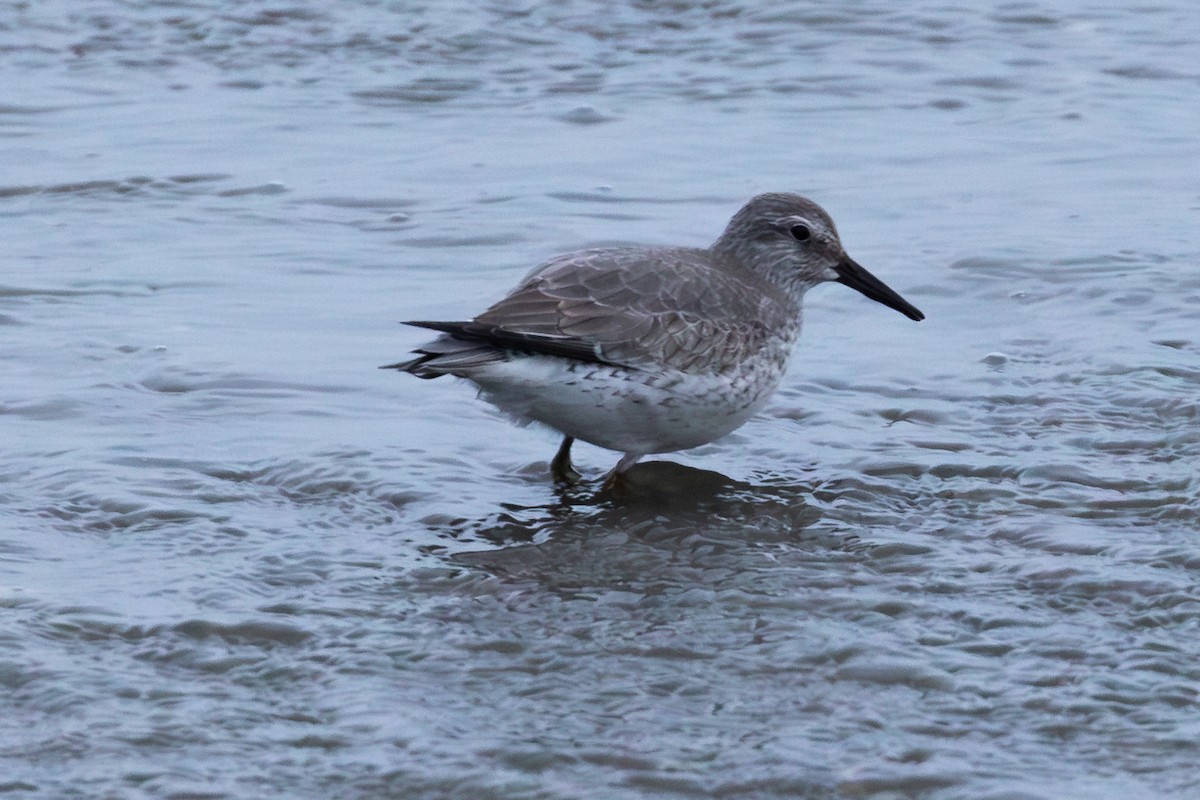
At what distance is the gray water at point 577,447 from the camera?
4.77 m

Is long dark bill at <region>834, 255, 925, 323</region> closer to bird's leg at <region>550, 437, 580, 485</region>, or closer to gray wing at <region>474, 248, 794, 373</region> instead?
gray wing at <region>474, 248, 794, 373</region>

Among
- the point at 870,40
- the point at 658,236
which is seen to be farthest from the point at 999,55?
the point at 658,236

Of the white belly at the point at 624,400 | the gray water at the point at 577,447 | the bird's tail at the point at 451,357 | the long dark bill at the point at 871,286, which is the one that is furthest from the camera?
the long dark bill at the point at 871,286

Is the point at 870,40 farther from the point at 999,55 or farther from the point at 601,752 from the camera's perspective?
the point at 601,752

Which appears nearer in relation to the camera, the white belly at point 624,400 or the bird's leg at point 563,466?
the white belly at point 624,400

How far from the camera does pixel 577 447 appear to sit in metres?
7.53

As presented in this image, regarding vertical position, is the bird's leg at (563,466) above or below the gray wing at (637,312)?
below

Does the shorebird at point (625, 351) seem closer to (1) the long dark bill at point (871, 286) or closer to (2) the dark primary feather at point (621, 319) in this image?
(2) the dark primary feather at point (621, 319)

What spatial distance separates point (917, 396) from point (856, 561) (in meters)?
1.83

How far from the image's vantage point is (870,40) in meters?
13.5

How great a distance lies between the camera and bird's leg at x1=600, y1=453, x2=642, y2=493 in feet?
22.7

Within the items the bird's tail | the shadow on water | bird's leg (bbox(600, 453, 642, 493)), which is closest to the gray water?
the shadow on water

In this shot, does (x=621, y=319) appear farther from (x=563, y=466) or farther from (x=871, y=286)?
(x=871, y=286)

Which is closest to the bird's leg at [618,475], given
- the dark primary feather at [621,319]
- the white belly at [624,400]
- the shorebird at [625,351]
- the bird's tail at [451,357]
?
the shorebird at [625,351]
